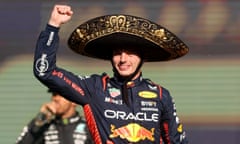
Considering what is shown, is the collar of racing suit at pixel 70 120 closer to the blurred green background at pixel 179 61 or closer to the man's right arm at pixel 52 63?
the blurred green background at pixel 179 61

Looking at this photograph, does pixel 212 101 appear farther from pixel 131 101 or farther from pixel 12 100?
pixel 131 101

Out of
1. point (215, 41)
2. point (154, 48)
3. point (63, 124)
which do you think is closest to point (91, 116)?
point (154, 48)

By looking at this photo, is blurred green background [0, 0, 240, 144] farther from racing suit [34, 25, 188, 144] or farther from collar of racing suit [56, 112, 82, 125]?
racing suit [34, 25, 188, 144]

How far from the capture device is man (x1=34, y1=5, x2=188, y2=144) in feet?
14.4

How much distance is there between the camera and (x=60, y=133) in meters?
7.02

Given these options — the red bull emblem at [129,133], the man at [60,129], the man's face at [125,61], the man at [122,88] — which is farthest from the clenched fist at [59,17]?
the man at [60,129]

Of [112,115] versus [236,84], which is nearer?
[112,115]

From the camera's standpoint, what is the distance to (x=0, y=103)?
9594 mm

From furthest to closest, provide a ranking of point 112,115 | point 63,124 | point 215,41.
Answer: point 215,41 < point 63,124 < point 112,115

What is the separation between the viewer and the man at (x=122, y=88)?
4.38 metres

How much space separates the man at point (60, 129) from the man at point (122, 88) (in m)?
2.49

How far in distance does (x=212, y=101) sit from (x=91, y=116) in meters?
5.06

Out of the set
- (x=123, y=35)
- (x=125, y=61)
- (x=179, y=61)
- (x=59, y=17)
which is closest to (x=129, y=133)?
(x=125, y=61)

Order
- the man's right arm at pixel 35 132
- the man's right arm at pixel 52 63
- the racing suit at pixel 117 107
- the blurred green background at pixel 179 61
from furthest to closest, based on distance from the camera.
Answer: the blurred green background at pixel 179 61
the man's right arm at pixel 35 132
the racing suit at pixel 117 107
the man's right arm at pixel 52 63
